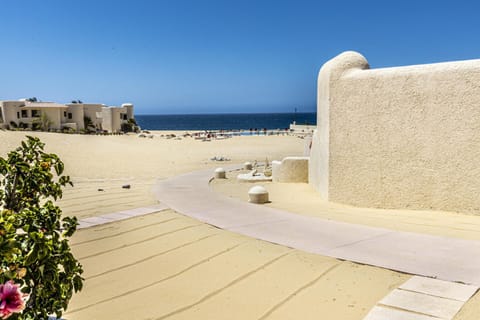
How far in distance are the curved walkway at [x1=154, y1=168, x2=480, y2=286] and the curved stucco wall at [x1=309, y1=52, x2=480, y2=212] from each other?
1.90 metres

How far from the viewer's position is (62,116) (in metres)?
53.7

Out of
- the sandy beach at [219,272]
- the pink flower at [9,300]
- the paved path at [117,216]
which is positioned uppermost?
the pink flower at [9,300]

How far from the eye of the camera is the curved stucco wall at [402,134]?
745 centimetres

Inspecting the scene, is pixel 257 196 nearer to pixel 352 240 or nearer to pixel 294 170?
pixel 352 240

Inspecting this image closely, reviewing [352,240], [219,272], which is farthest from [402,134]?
[219,272]

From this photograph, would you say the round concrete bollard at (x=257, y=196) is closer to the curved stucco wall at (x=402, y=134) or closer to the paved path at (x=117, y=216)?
the curved stucco wall at (x=402, y=134)

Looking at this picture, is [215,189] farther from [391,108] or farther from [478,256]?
[478,256]

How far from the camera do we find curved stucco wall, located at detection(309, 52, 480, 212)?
745cm

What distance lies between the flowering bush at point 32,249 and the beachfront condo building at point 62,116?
50.9 meters

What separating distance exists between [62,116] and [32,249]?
2201 inches

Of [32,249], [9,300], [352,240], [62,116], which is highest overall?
[62,116]

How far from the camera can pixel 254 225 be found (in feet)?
23.4

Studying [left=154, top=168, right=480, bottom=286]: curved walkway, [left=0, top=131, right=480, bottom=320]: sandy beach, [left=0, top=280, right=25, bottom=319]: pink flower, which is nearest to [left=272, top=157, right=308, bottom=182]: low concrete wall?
[left=0, top=131, right=480, bottom=320]: sandy beach

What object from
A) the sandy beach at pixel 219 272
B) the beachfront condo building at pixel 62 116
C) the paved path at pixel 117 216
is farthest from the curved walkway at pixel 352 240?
the beachfront condo building at pixel 62 116
